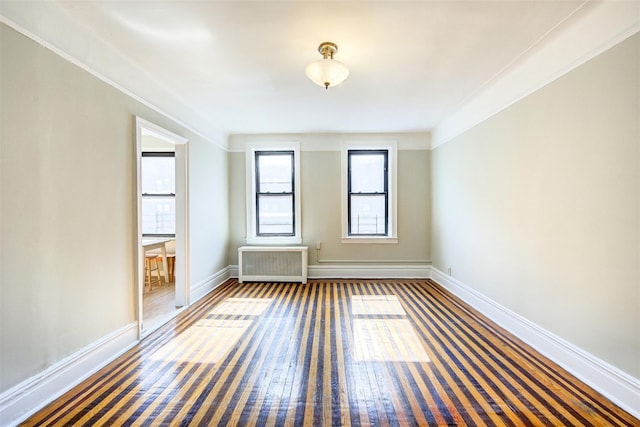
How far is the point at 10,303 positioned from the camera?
1697 mm

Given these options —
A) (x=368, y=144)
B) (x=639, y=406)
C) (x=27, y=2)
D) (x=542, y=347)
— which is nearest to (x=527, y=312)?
(x=542, y=347)

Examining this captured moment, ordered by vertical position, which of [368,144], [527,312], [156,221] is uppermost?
[368,144]

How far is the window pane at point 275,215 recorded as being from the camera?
5.35 m

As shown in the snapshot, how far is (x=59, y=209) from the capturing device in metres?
2.01

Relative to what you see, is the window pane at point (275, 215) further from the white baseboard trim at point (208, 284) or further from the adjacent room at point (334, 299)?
the adjacent room at point (334, 299)

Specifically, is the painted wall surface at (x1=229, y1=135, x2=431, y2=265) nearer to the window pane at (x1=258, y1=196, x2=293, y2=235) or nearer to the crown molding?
the window pane at (x1=258, y1=196, x2=293, y2=235)

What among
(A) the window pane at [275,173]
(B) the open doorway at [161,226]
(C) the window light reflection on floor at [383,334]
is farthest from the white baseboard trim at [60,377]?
(A) the window pane at [275,173]

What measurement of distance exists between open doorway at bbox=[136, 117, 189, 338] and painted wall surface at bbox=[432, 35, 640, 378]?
3.67 meters

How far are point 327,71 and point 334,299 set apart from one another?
291 centimetres

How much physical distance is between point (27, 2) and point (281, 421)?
2972 millimetres

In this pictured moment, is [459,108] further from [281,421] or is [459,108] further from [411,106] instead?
[281,421]

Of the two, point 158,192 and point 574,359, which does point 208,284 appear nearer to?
point 158,192

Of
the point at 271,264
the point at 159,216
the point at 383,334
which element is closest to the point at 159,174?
the point at 159,216

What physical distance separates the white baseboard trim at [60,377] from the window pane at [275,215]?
2.91m
